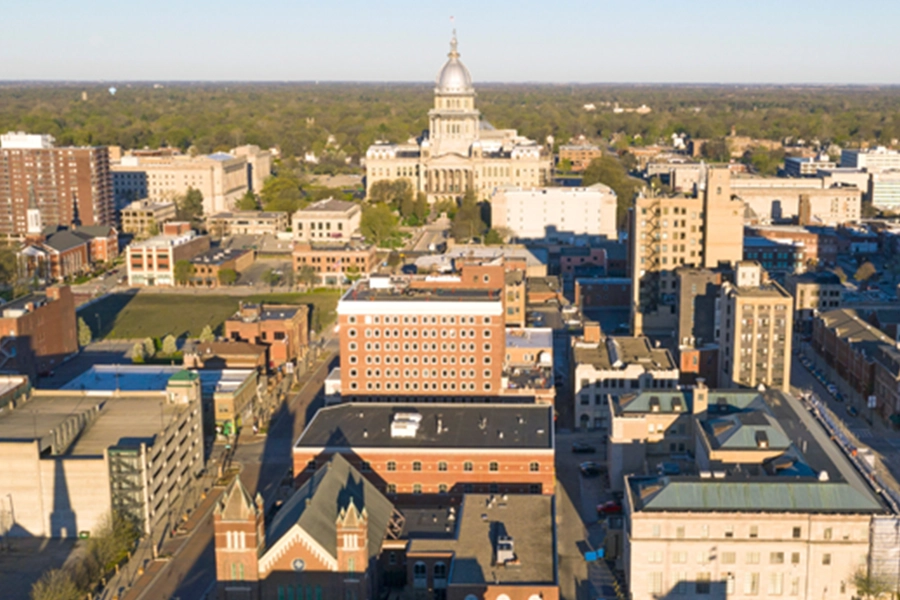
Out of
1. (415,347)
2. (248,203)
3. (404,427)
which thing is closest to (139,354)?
(415,347)

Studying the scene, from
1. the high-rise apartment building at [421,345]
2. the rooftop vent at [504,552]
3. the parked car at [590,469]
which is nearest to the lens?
the rooftop vent at [504,552]

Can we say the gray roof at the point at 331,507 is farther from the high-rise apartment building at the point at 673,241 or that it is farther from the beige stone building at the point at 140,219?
the beige stone building at the point at 140,219

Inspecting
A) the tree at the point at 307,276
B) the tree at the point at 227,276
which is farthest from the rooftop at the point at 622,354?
the tree at the point at 227,276

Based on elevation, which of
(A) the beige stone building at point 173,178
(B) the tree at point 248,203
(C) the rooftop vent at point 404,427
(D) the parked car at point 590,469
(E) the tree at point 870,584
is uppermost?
(A) the beige stone building at point 173,178

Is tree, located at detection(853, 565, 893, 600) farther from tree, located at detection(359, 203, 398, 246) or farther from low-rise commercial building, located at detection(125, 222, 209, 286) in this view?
→ tree, located at detection(359, 203, 398, 246)

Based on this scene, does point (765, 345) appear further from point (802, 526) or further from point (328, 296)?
point (328, 296)

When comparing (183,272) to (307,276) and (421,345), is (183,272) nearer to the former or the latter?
(307,276)
